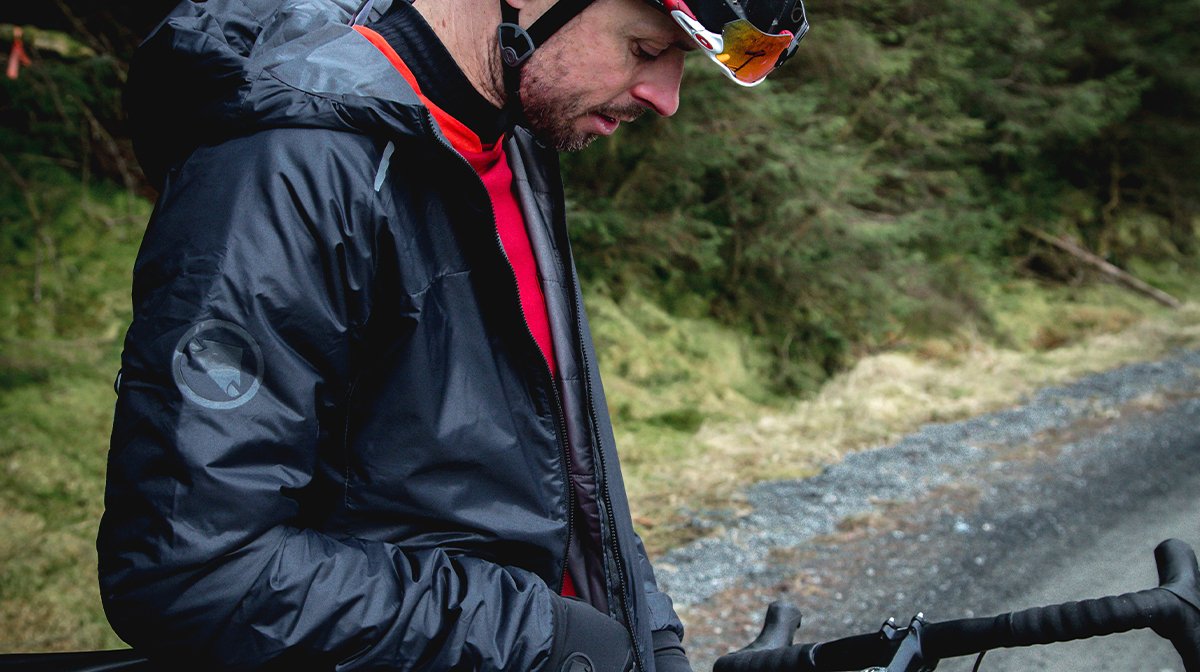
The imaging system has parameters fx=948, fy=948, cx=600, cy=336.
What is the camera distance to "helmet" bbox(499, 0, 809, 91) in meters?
1.63

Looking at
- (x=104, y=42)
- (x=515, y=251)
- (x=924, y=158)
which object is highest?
(x=515, y=251)

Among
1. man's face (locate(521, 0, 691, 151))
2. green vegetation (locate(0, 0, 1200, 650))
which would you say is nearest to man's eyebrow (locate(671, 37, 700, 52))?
man's face (locate(521, 0, 691, 151))

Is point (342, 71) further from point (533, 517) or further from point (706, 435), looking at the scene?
point (706, 435)

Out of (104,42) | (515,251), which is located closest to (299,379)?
(515,251)

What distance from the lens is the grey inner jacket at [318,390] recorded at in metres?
1.23

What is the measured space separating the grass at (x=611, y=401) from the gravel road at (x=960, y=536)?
457mm

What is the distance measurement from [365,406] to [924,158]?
1389 cm

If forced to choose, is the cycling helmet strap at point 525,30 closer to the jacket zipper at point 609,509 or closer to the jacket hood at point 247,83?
the jacket hood at point 247,83

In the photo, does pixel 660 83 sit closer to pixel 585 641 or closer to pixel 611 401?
pixel 585 641

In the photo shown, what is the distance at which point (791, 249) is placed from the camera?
10.3m

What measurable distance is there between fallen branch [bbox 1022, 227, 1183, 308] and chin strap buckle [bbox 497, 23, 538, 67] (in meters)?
18.2

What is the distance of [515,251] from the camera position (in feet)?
6.08

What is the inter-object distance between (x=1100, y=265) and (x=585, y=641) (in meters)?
18.6

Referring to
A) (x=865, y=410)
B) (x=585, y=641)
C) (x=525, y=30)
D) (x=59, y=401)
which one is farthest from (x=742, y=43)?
(x=865, y=410)
